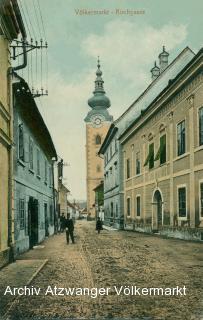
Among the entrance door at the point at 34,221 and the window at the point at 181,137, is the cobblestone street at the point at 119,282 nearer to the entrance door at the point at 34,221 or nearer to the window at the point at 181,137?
the entrance door at the point at 34,221

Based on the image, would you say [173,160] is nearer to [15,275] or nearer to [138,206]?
[138,206]

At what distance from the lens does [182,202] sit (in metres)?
20.7

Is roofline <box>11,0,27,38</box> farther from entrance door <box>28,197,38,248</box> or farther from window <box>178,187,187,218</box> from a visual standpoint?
window <box>178,187,187,218</box>

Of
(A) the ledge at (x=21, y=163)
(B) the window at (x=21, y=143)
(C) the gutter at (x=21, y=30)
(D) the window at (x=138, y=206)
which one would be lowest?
(D) the window at (x=138, y=206)

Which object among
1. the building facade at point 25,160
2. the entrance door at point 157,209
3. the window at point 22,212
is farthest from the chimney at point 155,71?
the window at point 22,212

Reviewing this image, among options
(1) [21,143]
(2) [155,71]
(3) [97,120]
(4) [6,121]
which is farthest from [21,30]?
(3) [97,120]

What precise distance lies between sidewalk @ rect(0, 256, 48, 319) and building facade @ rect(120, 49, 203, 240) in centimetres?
772

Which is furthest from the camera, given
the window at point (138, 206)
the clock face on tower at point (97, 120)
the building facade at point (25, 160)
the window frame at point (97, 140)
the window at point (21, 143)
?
the clock face on tower at point (97, 120)

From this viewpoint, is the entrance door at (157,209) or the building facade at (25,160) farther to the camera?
the entrance door at (157,209)

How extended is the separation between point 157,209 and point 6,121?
1500cm

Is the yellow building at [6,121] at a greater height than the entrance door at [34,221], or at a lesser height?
greater

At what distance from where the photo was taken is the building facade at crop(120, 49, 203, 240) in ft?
60.7

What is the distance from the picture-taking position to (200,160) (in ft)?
59.2

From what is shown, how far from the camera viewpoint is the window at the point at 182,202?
803 inches
